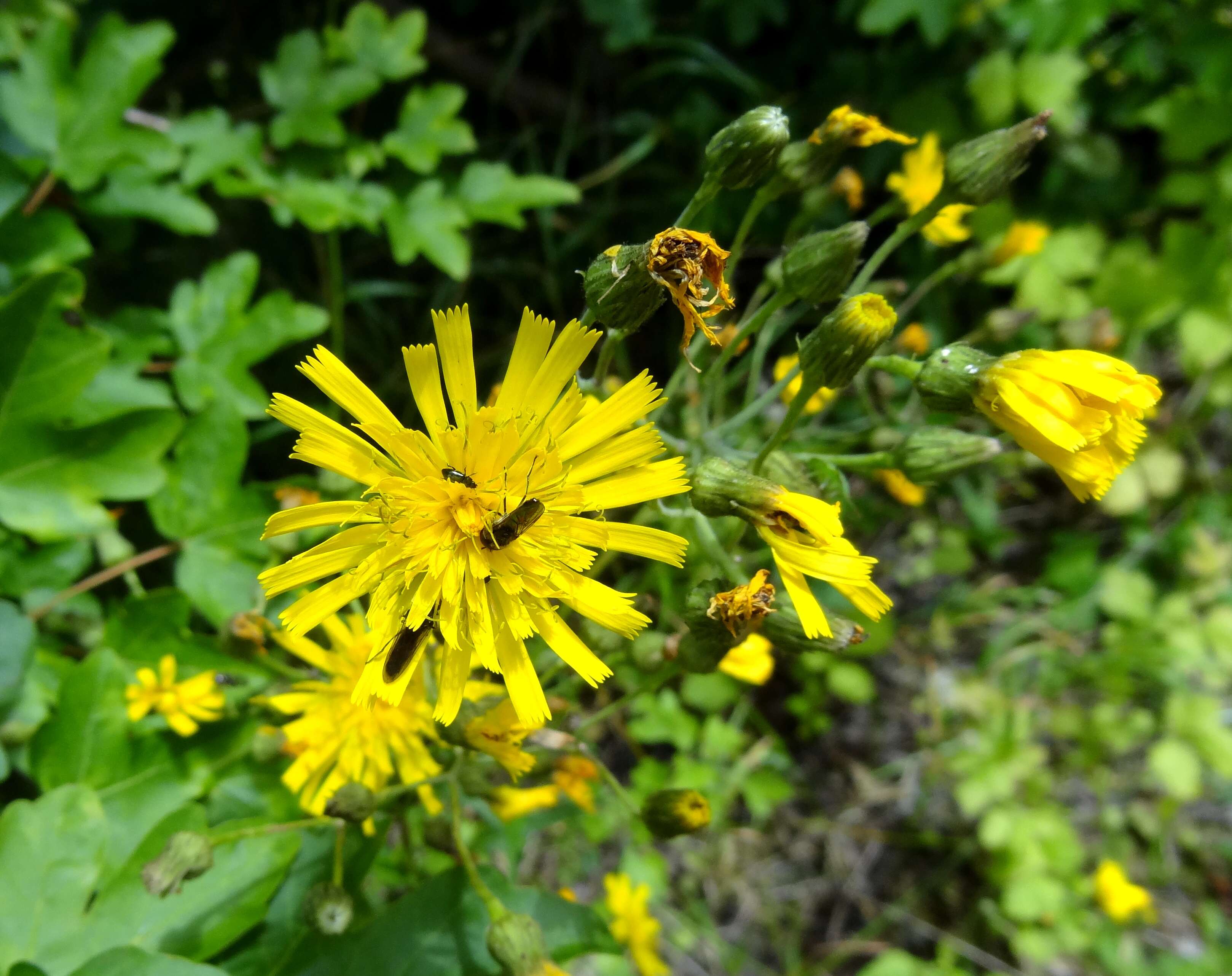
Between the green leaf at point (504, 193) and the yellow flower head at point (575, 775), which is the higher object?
the green leaf at point (504, 193)

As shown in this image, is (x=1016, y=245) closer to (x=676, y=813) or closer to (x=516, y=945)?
(x=676, y=813)

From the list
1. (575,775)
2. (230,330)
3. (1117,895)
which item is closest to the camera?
(575,775)

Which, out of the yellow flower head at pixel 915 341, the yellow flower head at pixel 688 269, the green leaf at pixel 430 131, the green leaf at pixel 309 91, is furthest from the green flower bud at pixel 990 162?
the green leaf at pixel 309 91

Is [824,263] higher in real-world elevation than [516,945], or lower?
higher

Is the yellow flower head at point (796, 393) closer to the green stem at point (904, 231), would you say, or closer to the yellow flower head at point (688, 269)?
the green stem at point (904, 231)

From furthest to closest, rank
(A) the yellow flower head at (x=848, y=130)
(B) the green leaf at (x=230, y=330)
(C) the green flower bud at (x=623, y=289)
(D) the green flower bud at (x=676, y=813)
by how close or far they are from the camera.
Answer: (B) the green leaf at (x=230, y=330) < (A) the yellow flower head at (x=848, y=130) < (D) the green flower bud at (x=676, y=813) < (C) the green flower bud at (x=623, y=289)

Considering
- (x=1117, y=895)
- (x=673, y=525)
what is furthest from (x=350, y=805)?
(x=1117, y=895)

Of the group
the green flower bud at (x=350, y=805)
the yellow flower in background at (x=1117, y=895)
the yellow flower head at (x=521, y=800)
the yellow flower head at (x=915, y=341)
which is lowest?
the yellow flower in background at (x=1117, y=895)
